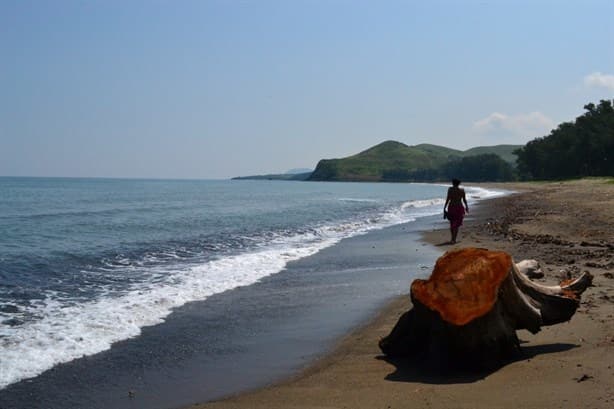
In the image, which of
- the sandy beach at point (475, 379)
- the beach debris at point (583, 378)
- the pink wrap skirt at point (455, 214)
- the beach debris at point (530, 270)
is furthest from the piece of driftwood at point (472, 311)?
the pink wrap skirt at point (455, 214)

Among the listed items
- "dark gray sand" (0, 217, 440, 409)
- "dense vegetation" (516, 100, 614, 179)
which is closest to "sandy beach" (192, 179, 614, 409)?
"dark gray sand" (0, 217, 440, 409)

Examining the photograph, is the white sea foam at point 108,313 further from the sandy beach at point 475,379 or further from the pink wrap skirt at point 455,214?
the pink wrap skirt at point 455,214

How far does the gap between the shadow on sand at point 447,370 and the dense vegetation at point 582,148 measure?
84.9m

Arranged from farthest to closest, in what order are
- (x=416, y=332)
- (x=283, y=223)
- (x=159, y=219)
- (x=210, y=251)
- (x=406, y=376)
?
(x=159, y=219) < (x=283, y=223) < (x=210, y=251) < (x=416, y=332) < (x=406, y=376)

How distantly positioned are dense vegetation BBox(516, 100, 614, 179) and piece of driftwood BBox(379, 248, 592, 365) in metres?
84.9

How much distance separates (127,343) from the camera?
7.59 m

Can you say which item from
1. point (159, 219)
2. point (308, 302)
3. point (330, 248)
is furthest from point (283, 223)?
point (308, 302)

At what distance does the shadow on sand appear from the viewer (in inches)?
218

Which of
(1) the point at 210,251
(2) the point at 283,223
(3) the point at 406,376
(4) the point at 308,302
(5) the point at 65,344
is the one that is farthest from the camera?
(2) the point at 283,223

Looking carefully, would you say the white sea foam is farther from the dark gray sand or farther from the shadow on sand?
the shadow on sand

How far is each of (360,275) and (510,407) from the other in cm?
818

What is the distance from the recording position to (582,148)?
3469 inches

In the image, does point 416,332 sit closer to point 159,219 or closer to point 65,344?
point 65,344

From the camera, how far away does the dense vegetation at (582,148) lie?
83375 millimetres
